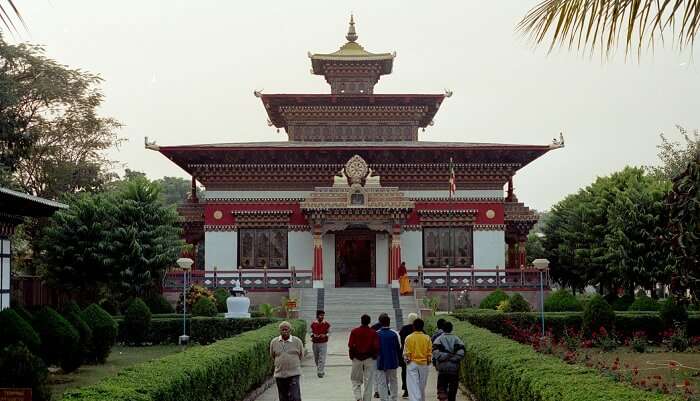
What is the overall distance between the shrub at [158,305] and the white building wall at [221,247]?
640 centimetres

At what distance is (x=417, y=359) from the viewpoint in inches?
569

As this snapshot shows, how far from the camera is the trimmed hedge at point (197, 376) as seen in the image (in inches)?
380

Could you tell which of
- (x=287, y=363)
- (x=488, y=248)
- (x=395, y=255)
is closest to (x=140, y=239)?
(x=395, y=255)

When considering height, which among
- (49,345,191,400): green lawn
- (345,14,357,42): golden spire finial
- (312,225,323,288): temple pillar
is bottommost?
(49,345,191,400): green lawn

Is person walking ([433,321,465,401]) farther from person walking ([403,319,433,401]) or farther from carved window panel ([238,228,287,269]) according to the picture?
carved window panel ([238,228,287,269])

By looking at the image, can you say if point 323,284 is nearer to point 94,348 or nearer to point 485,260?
point 485,260

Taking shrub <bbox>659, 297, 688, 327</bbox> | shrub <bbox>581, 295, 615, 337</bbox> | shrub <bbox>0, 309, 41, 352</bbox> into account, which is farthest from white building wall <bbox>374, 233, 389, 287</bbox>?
shrub <bbox>0, 309, 41, 352</bbox>

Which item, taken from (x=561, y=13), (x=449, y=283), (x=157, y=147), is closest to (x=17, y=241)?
(x=157, y=147)

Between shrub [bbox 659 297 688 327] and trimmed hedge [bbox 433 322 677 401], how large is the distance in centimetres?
1203

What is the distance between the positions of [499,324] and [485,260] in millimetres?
13558

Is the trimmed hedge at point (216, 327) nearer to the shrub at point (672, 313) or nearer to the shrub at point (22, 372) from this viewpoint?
the shrub at point (672, 313)

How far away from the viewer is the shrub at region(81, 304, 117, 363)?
74.2 feet

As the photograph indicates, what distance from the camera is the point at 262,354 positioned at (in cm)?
1845

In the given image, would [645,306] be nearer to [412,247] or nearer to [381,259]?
[412,247]
